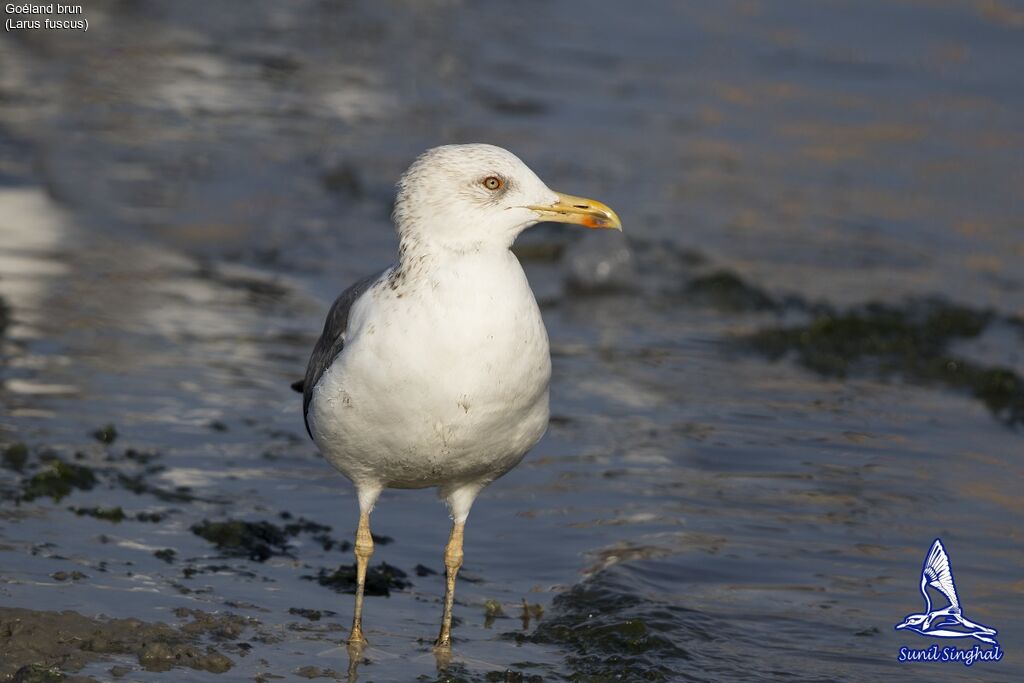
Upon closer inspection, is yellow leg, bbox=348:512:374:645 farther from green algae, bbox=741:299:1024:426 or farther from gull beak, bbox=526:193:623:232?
green algae, bbox=741:299:1024:426

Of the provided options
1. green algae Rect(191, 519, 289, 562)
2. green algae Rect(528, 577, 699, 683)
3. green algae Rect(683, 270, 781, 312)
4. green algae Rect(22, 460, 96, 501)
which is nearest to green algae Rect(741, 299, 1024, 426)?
green algae Rect(683, 270, 781, 312)

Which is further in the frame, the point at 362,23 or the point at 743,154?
the point at 362,23

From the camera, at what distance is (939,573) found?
22.8 feet

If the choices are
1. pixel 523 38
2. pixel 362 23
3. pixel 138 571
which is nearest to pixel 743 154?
pixel 523 38

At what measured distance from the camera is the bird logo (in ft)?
21.4

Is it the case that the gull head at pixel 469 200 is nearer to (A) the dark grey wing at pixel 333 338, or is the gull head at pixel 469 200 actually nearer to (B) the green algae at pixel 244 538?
(A) the dark grey wing at pixel 333 338

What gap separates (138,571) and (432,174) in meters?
2.09

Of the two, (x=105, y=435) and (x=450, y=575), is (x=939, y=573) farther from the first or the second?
(x=105, y=435)

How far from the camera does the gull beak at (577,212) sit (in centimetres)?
612

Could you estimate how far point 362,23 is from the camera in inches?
769

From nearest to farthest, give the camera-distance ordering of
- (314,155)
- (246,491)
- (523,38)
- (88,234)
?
(246,491) → (88,234) → (314,155) → (523,38)

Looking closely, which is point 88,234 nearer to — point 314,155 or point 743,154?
point 314,155

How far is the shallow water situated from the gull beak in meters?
1.67

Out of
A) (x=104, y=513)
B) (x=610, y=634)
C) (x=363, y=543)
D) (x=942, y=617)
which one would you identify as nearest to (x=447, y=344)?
(x=363, y=543)
